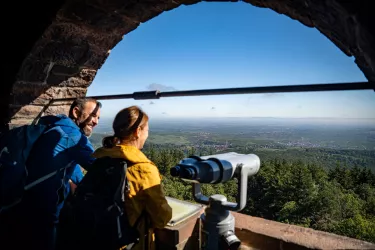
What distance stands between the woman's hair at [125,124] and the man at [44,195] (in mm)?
227

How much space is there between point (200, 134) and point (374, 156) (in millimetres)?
41198

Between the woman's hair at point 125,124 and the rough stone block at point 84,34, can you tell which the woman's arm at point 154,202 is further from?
the rough stone block at point 84,34

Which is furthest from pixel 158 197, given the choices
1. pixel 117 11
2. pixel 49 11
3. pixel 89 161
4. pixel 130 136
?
pixel 49 11

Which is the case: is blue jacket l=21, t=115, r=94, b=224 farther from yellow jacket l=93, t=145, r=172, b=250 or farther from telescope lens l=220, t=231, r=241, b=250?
telescope lens l=220, t=231, r=241, b=250

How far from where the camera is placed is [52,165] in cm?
140

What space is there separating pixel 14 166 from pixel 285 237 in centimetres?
148

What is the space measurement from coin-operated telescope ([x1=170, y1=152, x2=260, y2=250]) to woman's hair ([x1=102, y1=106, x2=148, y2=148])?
0.37 m

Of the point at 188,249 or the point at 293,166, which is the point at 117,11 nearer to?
the point at 188,249

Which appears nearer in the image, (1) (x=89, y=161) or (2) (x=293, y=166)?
(1) (x=89, y=161)

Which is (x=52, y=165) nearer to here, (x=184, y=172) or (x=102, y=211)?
(x=102, y=211)

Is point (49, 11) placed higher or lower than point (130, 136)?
higher

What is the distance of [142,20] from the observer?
1613 mm

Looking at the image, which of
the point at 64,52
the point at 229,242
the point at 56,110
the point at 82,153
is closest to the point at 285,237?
the point at 229,242

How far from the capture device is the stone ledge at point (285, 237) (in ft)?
4.18
